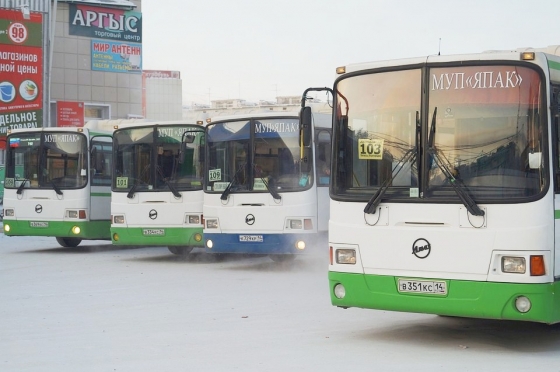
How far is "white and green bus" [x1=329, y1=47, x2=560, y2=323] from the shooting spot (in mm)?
9125

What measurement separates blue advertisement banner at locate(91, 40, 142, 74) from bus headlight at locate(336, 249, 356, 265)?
57552mm

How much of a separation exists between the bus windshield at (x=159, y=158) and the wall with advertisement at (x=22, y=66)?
78.6 ft

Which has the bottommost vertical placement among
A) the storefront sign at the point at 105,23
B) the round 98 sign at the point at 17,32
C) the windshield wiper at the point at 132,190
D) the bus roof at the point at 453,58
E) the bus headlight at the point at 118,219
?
the bus headlight at the point at 118,219

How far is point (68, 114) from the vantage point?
6438cm

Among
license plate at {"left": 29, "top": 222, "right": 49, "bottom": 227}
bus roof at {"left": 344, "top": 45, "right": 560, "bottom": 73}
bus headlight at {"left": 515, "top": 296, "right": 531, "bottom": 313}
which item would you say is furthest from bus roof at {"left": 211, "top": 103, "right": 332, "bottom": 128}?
bus headlight at {"left": 515, "top": 296, "right": 531, "bottom": 313}

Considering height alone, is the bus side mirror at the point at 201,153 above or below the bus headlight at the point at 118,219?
above

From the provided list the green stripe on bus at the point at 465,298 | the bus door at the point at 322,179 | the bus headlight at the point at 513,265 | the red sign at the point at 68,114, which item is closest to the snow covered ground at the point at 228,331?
the green stripe on bus at the point at 465,298

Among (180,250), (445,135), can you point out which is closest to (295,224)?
(180,250)

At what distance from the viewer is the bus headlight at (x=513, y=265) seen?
357 inches

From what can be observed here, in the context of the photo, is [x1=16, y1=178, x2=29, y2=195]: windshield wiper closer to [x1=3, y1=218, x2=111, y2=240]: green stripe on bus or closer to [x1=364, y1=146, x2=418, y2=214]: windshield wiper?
[x1=3, y1=218, x2=111, y2=240]: green stripe on bus

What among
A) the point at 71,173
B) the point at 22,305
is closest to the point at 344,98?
the point at 22,305

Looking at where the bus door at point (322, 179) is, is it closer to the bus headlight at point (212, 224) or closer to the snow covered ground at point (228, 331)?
the snow covered ground at point (228, 331)

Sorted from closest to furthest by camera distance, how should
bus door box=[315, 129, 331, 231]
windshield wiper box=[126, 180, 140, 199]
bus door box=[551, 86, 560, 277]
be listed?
bus door box=[551, 86, 560, 277]
bus door box=[315, 129, 331, 231]
windshield wiper box=[126, 180, 140, 199]

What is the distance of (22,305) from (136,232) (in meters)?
6.53
